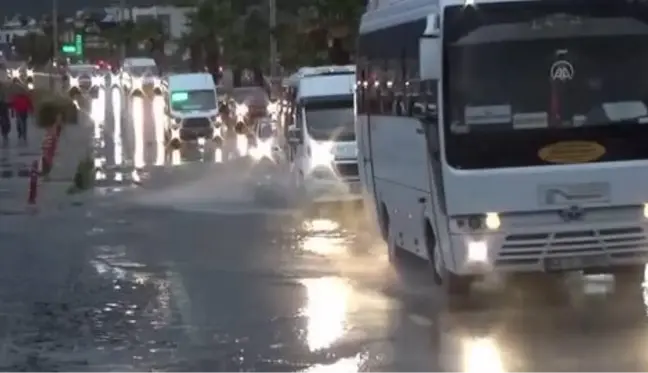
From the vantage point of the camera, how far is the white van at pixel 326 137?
27.8 metres

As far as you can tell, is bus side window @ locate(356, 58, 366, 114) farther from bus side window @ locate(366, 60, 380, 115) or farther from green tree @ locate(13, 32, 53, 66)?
green tree @ locate(13, 32, 53, 66)

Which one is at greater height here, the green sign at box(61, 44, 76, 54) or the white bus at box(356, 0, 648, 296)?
the green sign at box(61, 44, 76, 54)

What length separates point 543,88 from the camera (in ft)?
48.2

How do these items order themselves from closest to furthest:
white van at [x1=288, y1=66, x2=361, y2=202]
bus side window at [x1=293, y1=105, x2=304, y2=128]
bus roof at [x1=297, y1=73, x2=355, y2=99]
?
white van at [x1=288, y1=66, x2=361, y2=202] < bus roof at [x1=297, y1=73, x2=355, y2=99] < bus side window at [x1=293, y1=105, x2=304, y2=128]

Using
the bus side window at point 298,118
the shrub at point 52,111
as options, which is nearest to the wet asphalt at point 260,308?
the bus side window at point 298,118

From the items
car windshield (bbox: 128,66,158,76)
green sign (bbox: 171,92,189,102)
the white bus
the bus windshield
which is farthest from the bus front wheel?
car windshield (bbox: 128,66,158,76)

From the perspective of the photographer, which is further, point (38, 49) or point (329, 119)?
point (38, 49)

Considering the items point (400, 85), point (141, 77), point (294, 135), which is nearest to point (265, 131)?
point (294, 135)

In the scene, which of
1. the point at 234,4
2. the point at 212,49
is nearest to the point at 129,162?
the point at 234,4

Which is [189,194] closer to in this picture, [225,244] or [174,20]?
[225,244]

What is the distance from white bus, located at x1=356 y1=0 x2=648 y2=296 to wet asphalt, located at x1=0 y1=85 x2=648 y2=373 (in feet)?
2.26

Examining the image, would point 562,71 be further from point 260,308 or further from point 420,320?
point 260,308

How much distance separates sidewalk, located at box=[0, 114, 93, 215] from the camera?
31.2 m

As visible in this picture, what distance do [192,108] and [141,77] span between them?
99.9 feet
